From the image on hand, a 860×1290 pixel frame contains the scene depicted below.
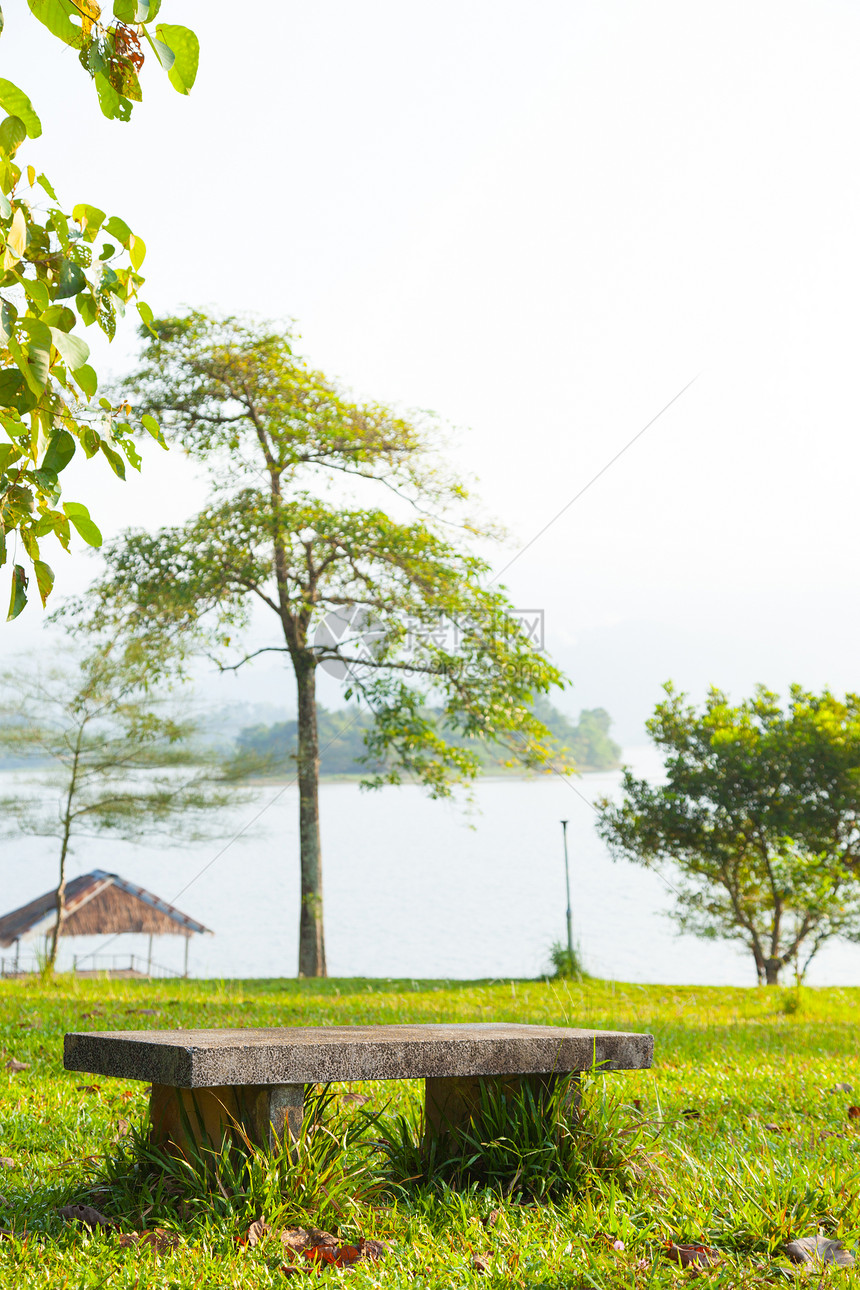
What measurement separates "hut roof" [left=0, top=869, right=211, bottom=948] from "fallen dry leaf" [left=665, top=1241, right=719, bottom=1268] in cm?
2896

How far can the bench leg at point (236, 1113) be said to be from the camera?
9.10ft

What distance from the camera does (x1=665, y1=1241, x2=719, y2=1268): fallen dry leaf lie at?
2.45 metres

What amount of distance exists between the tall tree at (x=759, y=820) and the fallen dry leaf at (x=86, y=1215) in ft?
55.7

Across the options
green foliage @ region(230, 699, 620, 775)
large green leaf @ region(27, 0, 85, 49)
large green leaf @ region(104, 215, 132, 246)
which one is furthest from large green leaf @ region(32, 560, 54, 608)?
green foliage @ region(230, 699, 620, 775)

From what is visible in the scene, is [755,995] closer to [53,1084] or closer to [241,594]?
[241,594]

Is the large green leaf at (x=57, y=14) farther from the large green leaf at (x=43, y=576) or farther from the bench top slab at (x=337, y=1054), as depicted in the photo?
the bench top slab at (x=337, y=1054)

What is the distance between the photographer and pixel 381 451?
14.6 m

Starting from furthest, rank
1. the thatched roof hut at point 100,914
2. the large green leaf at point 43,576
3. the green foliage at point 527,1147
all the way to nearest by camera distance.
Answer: the thatched roof hut at point 100,914, the green foliage at point 527,1147, the large green leaf at point 43,576

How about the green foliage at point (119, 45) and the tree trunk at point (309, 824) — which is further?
the tree trunk at point (309, 824)

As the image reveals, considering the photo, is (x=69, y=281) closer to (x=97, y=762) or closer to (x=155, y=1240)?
(x=155, y=1240)

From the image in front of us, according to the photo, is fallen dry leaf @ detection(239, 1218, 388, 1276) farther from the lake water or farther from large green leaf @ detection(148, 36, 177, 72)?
the lake water

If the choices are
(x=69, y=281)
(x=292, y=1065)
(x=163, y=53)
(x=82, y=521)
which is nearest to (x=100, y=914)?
(x=292, y=1065)

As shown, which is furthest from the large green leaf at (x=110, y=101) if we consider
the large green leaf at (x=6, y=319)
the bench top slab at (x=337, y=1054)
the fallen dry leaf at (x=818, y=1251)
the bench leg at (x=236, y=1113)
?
the fallen dry leaf at (x=818, y=1251)

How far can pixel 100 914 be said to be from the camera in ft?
99.2
